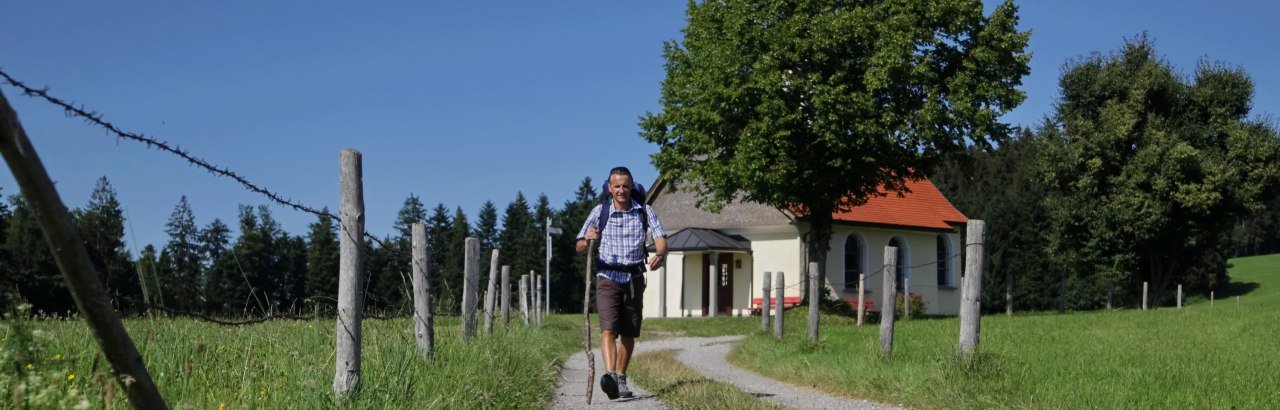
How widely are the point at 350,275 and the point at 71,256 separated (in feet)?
11.8

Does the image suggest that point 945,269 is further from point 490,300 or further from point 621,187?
point 621,187

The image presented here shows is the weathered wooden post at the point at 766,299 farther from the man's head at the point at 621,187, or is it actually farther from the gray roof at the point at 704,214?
the gray roof at the point at 704,214

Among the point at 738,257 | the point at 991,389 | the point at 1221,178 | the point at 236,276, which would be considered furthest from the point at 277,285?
the point at 1221,178

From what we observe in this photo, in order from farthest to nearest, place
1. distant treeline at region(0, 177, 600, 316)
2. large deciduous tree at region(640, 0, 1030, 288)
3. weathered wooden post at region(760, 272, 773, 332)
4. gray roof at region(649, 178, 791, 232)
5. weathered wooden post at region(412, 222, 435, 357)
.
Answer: gray roof at region(649, 178, 791, 232)
large deciduous tree at region(640, 0, 1030, 288)
weathered wooden post at region(760, 272, 773, 332)
weathered wooden post at region(412, 222, 435, 357)
distant treeline at region(0, 177, 600, 316)

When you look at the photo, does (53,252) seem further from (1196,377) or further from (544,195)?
(544,195)

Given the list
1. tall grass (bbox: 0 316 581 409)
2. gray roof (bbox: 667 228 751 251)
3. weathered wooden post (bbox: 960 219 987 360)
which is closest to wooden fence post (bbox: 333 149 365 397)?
tall grass (bbox: 0 316 581 409)

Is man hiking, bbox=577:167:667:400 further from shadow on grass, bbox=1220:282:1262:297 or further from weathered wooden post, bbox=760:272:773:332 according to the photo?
shadow on grass, bbox=1220:282:1262:297

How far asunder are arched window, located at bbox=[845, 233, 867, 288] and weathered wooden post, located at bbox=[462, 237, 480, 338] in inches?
1211

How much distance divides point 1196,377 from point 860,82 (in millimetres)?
20558

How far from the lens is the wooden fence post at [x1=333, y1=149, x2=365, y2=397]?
226 inches

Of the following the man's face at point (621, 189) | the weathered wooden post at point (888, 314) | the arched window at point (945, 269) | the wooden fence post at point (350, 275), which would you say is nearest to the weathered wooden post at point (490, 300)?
the man's face at point (621, 189)

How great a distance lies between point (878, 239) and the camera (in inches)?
1623

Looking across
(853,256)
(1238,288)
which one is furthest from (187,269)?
(1238,288)

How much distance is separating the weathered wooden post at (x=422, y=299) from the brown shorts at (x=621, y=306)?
1339 millimetres
